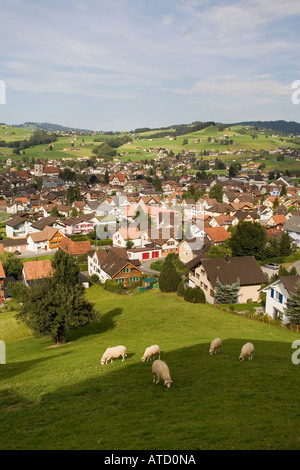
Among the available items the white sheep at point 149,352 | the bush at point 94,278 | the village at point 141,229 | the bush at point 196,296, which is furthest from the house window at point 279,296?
the bush at point 94,278

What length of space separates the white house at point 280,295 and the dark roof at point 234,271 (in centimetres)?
450

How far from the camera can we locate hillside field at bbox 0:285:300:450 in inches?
368

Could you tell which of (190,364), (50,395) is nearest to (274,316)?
(190,364)

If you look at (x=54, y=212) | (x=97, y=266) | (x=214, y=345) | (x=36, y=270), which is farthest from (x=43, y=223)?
(x=214, y=345)

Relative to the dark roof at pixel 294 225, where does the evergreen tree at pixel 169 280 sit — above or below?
below

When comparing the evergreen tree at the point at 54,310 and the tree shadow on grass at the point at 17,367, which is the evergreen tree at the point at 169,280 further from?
the tree shadow on grass at the point at 17,367

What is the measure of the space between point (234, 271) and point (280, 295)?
7.71m

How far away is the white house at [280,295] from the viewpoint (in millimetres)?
29781

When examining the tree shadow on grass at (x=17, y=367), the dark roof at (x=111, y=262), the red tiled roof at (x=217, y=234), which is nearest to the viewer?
the tree shadow on grass at (x=17, y=367)

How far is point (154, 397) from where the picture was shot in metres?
12.4

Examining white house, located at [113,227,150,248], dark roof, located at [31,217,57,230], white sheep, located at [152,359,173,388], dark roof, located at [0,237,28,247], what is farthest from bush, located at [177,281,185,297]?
dark roof, located at [31,217,57,230]

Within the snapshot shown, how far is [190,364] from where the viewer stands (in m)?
16.1

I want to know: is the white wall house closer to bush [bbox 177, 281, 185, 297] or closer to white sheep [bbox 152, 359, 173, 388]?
bush [bbox 177, 281, 185, 297]

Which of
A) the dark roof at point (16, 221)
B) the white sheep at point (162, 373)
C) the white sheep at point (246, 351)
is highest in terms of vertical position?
the white sheep at point (162, 373)
